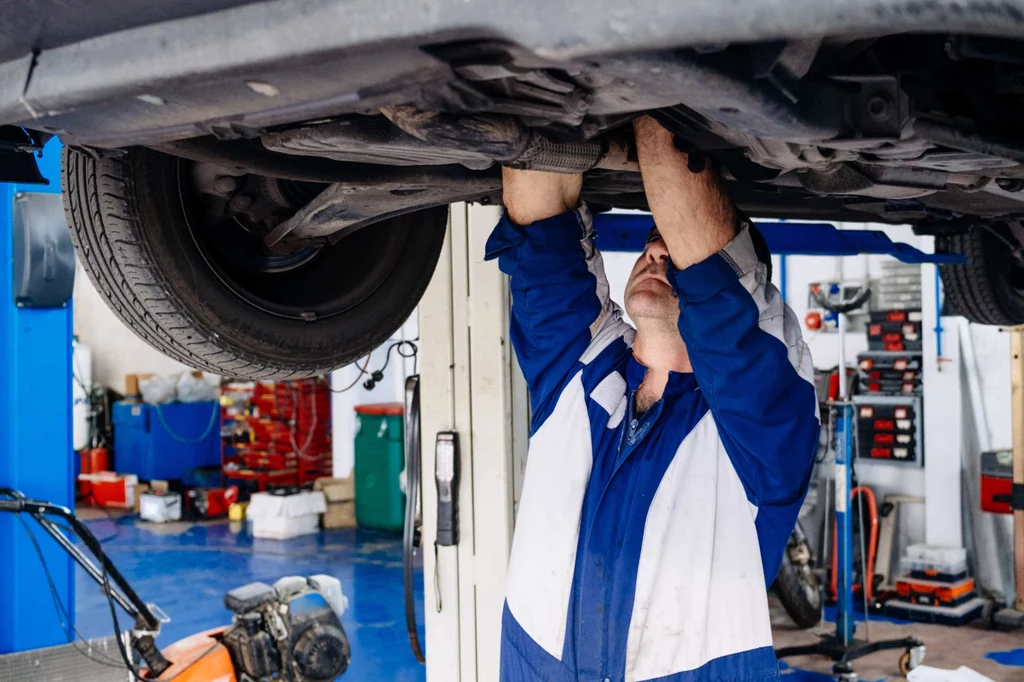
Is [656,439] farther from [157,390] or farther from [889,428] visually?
[157,390]

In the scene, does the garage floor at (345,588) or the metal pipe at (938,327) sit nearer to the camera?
the garage floor at (345,588)

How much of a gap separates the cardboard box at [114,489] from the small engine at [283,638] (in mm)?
6220

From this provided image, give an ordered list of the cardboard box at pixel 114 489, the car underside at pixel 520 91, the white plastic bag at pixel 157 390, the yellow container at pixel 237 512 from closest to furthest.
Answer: the car underside at pixel 520 91 < the yellow container at pixel 237 512 < the cardboard box at pixel 114 489 < the white plastic bag at pixel 157 390

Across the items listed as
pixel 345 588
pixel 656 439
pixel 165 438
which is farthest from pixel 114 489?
pixel 656 439

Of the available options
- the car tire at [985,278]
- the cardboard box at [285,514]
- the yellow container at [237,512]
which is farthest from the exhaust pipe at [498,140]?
the yellow container at [237,512]

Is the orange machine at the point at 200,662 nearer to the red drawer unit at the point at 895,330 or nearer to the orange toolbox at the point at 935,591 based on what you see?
the orange toolbox at the point at 935,591

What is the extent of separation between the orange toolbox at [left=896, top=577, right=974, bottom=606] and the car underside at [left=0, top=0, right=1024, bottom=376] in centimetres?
441

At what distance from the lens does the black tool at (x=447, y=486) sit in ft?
9.50

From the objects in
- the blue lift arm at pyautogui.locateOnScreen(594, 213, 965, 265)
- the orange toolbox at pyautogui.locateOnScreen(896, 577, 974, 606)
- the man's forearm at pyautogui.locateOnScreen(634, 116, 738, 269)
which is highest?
the blue lift arm at pyautogui.locateOnScreen(594, 213, 965, 265)

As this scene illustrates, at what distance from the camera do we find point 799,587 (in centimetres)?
499

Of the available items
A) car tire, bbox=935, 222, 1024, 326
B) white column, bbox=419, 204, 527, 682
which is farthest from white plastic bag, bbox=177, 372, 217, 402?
car tire, bbox=935, 222, 1024, 326

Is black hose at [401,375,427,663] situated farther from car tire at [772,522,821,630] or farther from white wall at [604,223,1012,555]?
car tire at [772,522,821,630]

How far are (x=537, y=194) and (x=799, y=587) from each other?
402cm

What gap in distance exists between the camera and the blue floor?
478 centimetres
